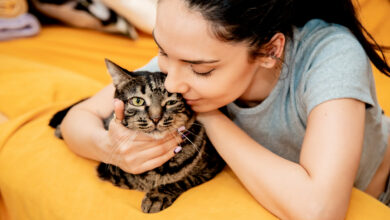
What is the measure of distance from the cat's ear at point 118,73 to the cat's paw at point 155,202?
347mm

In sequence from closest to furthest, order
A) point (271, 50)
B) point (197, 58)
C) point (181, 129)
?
point (197, 58), point (271, 50), point (181, 129)

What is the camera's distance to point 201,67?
80 centimetres

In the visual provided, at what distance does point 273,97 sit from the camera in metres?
1.00

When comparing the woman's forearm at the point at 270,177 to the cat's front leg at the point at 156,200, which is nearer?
the woman's forearm at the point at 270,177

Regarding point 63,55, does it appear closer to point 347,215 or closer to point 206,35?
point 206,35

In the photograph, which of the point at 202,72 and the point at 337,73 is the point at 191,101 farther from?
the point at 337,73

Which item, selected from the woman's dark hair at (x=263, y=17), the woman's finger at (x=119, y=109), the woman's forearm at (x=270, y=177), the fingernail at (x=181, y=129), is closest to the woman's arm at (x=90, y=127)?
the woman's finger at (x=119, y=109)

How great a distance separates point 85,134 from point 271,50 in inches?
23.6

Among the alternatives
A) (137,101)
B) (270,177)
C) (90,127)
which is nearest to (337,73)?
(270,177)

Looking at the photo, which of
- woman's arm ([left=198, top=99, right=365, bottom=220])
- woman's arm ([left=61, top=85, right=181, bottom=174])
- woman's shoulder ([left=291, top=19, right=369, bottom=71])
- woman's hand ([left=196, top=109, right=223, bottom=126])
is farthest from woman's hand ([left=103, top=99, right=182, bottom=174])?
woman's shoulder ([left=291, top=19, right=369, bottom=71])

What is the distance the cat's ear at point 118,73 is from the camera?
38.7 inches

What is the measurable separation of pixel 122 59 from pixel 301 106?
1046 millimetres

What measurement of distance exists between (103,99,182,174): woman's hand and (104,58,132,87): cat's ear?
9 centimetres

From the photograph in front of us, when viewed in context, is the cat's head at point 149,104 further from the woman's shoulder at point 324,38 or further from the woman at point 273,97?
the woman's shoulder at point 324,38
